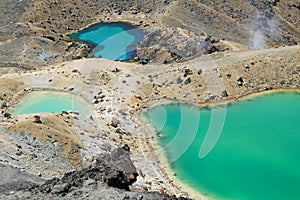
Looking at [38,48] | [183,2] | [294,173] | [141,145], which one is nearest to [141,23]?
[183,2]

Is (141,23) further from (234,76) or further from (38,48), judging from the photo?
(234,76)

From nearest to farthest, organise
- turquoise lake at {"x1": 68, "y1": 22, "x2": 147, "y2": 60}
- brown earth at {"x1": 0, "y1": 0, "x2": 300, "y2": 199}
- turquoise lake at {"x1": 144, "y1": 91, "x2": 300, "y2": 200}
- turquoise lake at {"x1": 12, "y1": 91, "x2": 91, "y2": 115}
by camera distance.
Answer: brown earth at {"x1": 0, "y1": 0, "x2": 300, "y2": 199}, turquoise lake at {"x1": 144, "y1": 91, "x2": 300, "y2": 200}, turquoise lake at {"x1": 12, "y1": 91, "x2": 91, "y2": 115}, turquoise lake at {"x1": 68, "y1": 22, "x2": 147, "y2": 60}

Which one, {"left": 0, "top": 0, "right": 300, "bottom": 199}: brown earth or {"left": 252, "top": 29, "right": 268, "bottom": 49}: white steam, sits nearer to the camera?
{"left": 0, "top": 0, "right": 300, "bottom": 199}: brown earth

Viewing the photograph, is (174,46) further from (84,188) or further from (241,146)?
(84,188)

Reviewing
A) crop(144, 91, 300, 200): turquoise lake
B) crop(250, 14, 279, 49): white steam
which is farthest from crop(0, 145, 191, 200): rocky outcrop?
crop(250, 14, 279, 49): white steam

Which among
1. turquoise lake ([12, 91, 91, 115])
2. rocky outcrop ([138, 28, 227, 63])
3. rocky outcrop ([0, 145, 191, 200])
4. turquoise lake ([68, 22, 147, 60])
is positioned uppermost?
turquoise lake ([68, 22, 147, 60])

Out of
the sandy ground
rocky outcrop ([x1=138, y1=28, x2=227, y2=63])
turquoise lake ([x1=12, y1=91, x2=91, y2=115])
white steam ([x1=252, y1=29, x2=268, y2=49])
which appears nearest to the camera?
the sandy ground

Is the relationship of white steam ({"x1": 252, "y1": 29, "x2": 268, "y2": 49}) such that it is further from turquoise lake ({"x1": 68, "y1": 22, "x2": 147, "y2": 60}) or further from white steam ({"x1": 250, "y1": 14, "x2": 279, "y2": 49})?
turquoise lake ({"x1": 68, "y1": 22, "x2": 147, "y2": 60})
